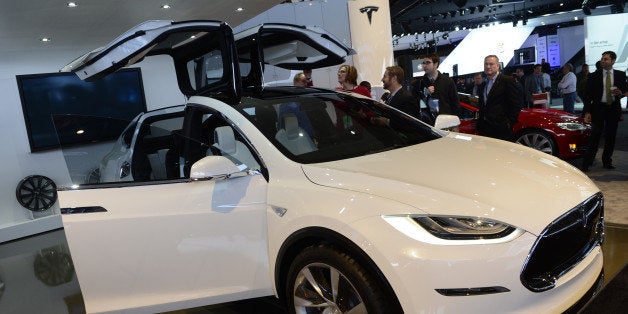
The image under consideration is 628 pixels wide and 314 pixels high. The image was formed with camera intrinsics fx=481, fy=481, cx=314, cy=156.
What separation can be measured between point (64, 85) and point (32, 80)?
0.38 meters

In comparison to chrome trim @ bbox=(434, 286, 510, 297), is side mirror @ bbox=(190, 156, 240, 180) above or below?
above

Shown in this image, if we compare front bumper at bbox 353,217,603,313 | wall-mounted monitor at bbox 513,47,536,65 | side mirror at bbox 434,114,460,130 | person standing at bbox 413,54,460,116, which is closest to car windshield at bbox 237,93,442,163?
side mirror at bbox 434,114,460,130

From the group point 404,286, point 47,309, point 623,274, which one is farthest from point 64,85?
point 623,274

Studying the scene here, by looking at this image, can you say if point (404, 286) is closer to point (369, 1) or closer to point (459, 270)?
point (459, 270)

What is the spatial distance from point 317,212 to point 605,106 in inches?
211

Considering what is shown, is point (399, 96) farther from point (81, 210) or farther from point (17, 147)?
point (17, 147)

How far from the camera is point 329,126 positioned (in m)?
2.80

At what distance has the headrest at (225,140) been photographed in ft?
8.46

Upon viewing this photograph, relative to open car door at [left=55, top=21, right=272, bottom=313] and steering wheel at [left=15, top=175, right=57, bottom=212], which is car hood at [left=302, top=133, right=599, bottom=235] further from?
steering wheel at [left=15, top=175, right=57, bottom=212]

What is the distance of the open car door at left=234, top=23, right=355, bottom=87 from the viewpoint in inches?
130

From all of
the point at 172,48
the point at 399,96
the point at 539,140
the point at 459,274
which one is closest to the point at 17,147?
the point at 172,48

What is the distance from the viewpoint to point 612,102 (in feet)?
19.4

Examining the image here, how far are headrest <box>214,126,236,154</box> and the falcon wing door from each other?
0.98 ft

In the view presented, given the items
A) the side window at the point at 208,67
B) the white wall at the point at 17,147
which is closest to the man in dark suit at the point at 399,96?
the side window at the point at 208,67
